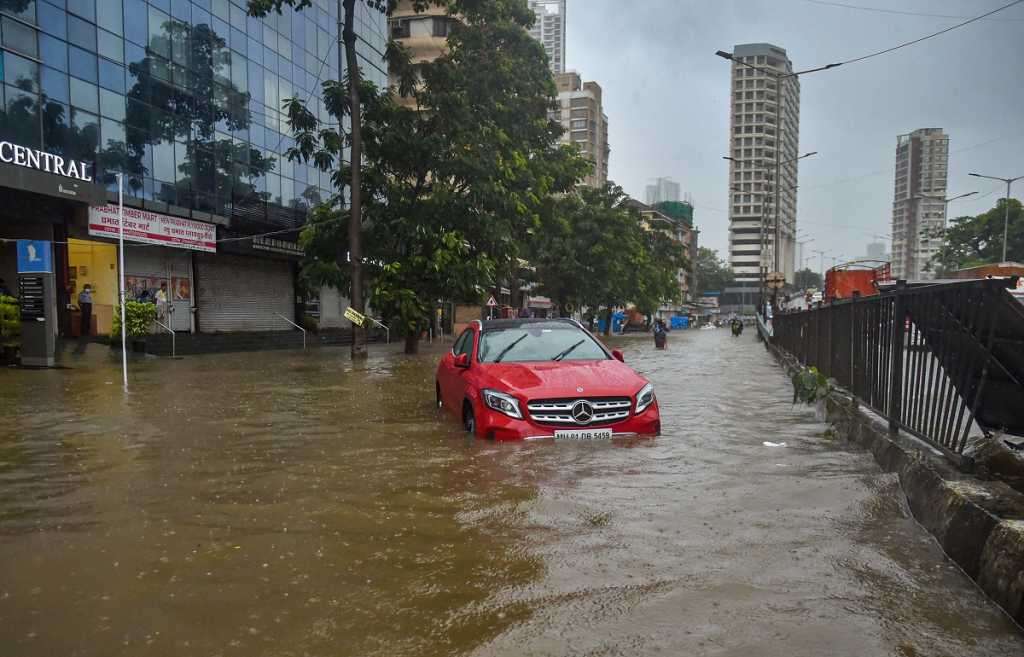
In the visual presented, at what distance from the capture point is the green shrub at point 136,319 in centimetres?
2045

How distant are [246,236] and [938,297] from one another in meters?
28.5

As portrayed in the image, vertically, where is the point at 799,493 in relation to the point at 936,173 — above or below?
below

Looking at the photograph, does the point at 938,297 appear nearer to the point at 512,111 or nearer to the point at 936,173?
the point at 512,111

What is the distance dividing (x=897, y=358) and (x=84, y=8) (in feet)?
81.3

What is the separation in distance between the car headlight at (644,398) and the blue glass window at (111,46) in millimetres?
22778

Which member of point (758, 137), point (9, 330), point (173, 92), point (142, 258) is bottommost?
point (9, 330)

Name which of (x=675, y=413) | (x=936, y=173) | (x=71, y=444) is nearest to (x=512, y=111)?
(x=675, y=413)

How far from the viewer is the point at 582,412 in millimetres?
6906

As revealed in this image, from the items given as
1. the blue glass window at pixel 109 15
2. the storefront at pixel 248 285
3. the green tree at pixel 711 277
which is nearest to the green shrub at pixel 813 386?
the blue glass window at pixel 109 15

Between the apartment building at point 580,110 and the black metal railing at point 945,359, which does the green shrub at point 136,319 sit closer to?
the black metal railing at point 945,359

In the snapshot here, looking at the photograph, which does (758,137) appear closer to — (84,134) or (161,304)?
(161,304)

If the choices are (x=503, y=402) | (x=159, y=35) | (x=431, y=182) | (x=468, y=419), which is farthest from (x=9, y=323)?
(x=503, y=402)

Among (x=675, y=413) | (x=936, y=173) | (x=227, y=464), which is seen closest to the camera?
(x=227, y=464)

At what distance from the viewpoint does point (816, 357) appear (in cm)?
1244
